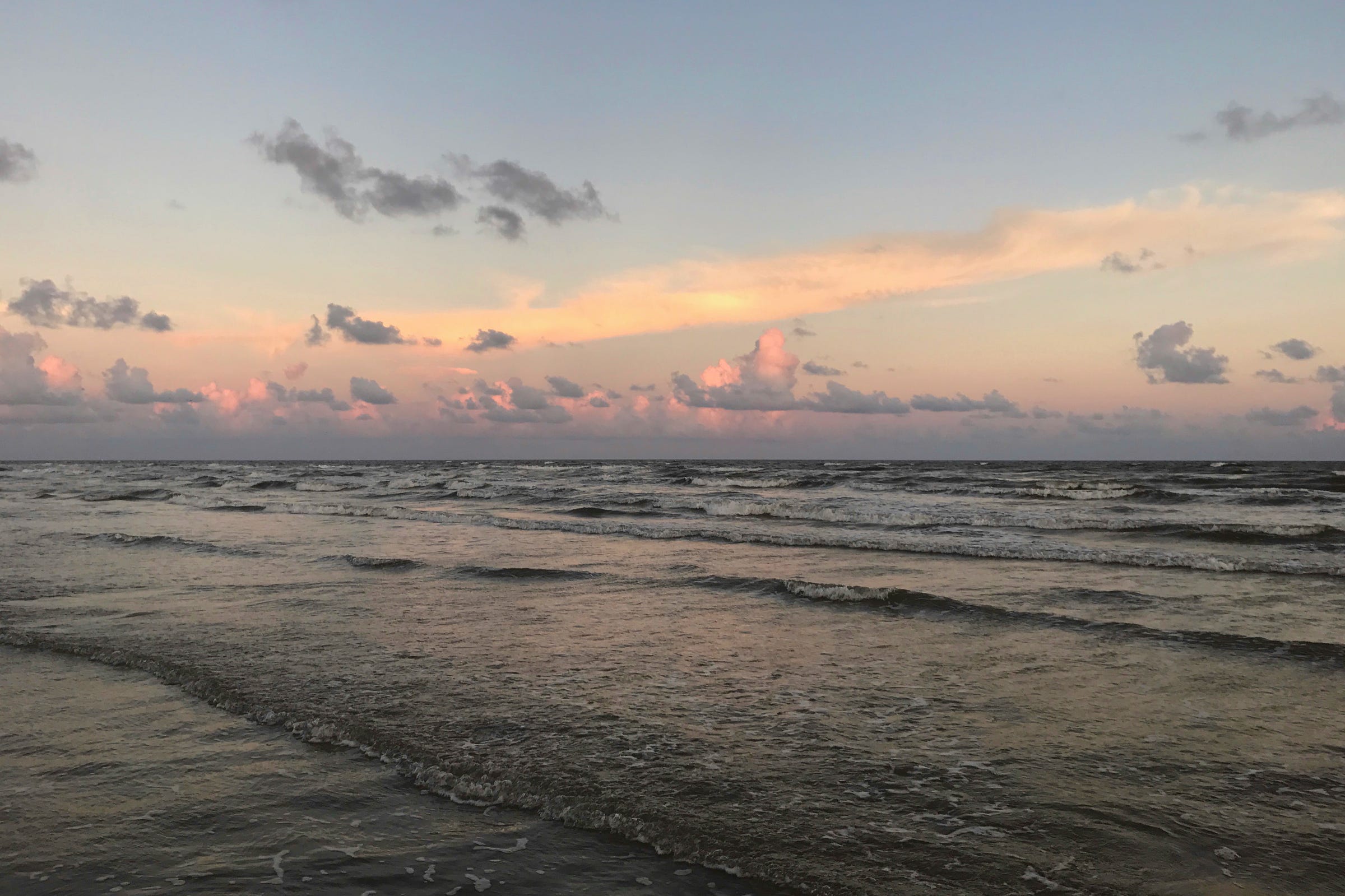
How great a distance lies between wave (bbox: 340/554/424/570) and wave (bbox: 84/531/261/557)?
2.68m

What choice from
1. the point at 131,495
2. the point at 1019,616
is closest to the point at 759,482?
the point at 131,495

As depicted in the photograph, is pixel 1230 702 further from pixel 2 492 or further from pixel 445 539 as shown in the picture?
pixel 2 492

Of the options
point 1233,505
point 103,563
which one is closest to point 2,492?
point 103,563

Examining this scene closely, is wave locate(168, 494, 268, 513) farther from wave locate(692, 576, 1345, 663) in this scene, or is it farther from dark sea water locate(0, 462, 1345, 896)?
wave locate(692, 576, 1345, 663)

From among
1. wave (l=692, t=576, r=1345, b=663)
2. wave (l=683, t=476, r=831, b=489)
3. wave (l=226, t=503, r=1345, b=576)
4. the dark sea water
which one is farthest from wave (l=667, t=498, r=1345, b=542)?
wave (l=683, t=476, r=831, b=489)

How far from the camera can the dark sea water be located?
4.30 meters

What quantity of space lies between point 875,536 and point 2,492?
155 feet

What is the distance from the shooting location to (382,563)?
15500 mm

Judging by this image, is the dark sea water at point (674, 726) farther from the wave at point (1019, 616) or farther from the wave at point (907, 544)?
the wave at point (907, 544)

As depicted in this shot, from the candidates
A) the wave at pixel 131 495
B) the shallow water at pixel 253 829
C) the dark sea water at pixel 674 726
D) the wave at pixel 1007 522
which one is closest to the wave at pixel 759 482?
the wave at pixel 1007 522

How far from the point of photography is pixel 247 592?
40.6ft

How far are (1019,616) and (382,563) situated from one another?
1141 cm

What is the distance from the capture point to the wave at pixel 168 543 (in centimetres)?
1766

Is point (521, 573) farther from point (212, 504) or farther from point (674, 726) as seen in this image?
point (212, 504)
